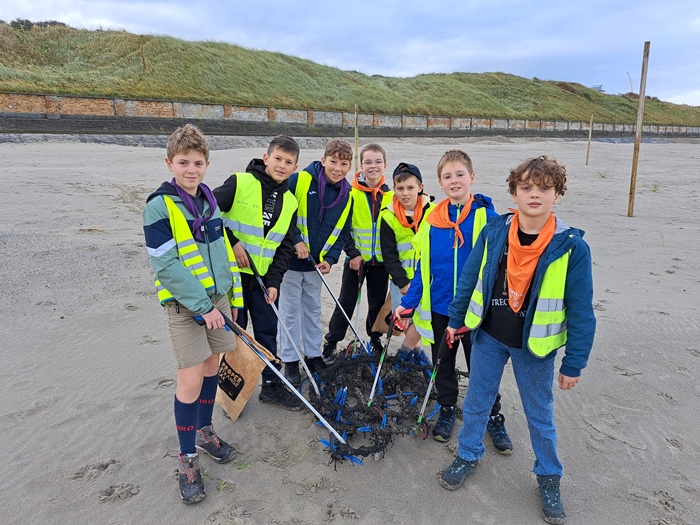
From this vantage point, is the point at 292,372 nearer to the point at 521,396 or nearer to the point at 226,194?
the point at 226,194

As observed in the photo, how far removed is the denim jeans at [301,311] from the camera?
168 inches

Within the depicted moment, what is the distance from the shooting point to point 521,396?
2.82 m

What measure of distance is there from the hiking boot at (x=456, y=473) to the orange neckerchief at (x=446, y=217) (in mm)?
1461

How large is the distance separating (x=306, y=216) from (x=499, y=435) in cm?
240

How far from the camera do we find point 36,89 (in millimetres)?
26250

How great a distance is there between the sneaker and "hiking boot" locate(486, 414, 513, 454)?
188 cm

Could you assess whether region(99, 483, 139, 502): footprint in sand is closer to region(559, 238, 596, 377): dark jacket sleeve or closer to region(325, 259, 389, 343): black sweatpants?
region(325, 259, 389, 343): black sweatpants

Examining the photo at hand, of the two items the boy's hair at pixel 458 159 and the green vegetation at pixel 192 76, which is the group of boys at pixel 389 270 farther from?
the green vegetation at pixel 192 76

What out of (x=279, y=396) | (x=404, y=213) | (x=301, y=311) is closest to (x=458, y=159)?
(x=404, y=213)

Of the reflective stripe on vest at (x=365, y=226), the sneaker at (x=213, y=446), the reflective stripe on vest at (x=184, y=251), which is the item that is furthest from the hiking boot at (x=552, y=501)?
the reflective stripe on vest at (x=184, y=251)

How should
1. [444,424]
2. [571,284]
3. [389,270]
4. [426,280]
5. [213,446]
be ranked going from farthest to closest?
[389,270] < [444,424] < [426,280] < [213,446] < [571,284]

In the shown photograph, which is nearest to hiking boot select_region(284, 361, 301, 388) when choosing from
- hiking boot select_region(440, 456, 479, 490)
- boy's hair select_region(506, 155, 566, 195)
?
hiking boot select_region(440, 456, 479, 490)

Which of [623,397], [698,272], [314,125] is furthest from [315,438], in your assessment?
[314,125]

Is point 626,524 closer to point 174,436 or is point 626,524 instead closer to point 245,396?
point 245,396
